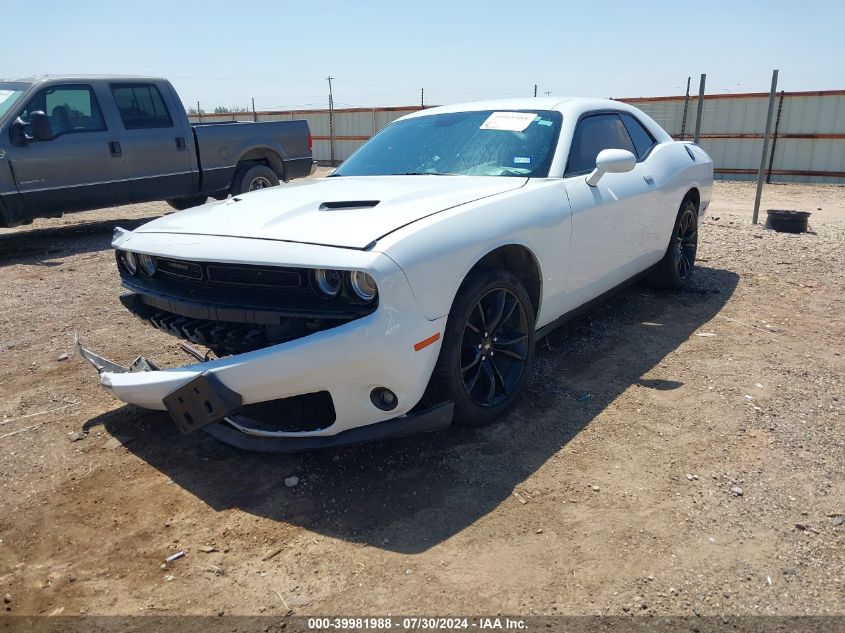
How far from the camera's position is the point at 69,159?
7.96 meters

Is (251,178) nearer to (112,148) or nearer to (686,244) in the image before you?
(112,148)

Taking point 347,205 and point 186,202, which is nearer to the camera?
point 347,205

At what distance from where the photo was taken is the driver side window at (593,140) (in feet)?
13.1

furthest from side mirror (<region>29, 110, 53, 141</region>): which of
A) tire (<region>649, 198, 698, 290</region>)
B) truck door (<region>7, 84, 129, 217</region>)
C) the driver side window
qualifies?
tire (<region>649, 198, 698, 290</region>)

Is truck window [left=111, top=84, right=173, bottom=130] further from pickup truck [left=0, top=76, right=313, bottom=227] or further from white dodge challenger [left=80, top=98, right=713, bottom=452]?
white dodge challenger [left=80, top=98, right=713, bottom=452]

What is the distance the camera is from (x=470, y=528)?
8.43 ft

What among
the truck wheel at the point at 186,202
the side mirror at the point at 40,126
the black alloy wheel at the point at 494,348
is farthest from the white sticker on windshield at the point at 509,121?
the truck wheel at the point at 186,202

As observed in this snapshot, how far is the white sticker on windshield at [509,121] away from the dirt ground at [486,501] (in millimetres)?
1479

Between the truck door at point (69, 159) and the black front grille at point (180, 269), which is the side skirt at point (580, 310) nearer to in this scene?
the black front grille at point (180, 269)

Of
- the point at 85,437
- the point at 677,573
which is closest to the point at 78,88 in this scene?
the point at 85,437

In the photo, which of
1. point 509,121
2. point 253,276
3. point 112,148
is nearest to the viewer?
point 253,276

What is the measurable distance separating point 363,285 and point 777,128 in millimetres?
16749

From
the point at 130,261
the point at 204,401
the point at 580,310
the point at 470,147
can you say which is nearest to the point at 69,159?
the point at 130,261

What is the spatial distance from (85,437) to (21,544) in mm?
874
